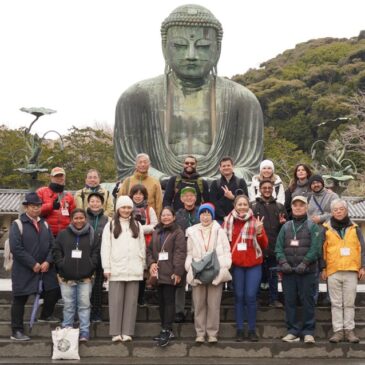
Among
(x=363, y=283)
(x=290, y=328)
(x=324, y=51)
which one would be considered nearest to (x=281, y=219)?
(x=290, y=328)

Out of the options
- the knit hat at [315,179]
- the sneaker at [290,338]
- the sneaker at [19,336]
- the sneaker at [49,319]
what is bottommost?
the sneaker at [19,336]

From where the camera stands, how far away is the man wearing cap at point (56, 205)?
27.1 feet

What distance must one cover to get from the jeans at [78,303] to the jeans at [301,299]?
7.03ft

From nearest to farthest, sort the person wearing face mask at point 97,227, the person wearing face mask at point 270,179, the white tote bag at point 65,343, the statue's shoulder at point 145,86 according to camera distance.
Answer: the white tote bag at point 65,343 < the person wearing face mask at point 97,227 < the person wearing face mask at point 270,179 < the statue's shoulder at point 145,86

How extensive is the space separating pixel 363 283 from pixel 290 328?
4.52 meters

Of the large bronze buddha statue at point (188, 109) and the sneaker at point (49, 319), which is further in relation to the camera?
the large bronze buddha statue at point (188, 109)

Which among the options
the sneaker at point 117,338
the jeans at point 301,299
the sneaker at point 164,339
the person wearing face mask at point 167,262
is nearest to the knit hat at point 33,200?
the person wearing face mask at point 167,262

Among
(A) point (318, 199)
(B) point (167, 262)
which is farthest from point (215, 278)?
(A) point (318, 199)

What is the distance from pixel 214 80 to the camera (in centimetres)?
1296

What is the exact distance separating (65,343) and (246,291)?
6.52 ft

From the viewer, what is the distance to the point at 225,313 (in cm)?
820

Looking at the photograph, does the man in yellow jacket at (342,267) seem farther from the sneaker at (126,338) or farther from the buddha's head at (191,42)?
the buddha's head at (191,42)

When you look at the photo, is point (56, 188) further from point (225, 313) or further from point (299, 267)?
point (299, 267)

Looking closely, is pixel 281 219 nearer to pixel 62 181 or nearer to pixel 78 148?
pixel 62 181
